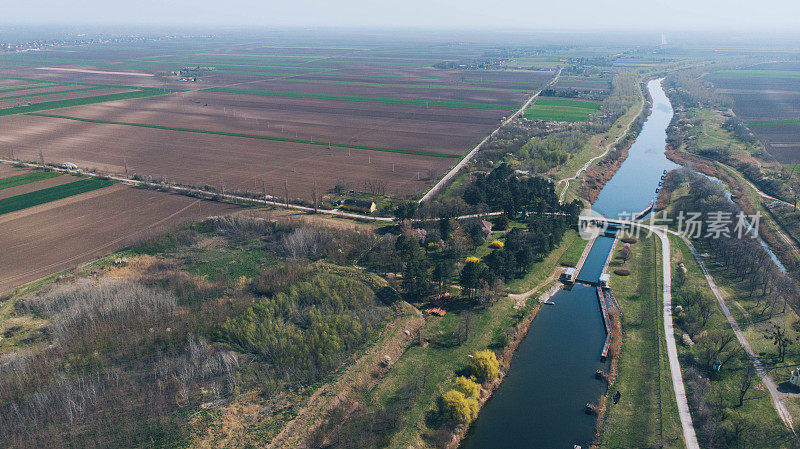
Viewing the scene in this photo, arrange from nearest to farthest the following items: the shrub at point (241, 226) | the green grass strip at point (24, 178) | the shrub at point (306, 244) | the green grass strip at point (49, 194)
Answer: the shrub at point (306, 244) < the shrub at point (241, 226) < the green grass strip at point (49, 194) < the green grass strip at point (24, 178)

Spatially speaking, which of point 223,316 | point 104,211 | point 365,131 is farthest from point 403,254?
point 365,131

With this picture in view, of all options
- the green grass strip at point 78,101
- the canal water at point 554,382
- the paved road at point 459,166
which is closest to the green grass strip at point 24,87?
the green grass strip at point 78,101

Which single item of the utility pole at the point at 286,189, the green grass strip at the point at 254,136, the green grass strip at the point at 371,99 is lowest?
the utility pole at the point at 286,189

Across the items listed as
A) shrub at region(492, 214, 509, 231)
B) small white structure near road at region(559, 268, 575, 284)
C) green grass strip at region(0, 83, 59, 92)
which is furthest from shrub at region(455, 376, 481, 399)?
green grass strip at region(0, 83, 59, 92)

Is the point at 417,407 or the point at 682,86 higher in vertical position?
the point at 682,86

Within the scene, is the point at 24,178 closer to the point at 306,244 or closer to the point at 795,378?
the point at 306,244

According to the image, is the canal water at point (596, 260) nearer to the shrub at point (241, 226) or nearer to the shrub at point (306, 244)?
the shrub at point (306, 244)

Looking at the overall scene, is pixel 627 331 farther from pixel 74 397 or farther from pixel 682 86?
pixel 682 86
